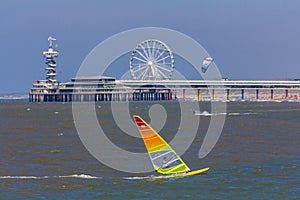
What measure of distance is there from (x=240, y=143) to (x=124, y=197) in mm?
32160

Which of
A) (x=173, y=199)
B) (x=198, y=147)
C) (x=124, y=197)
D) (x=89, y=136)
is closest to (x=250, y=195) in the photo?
(x=173, y=199)

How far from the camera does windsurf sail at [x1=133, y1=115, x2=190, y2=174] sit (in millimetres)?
40812

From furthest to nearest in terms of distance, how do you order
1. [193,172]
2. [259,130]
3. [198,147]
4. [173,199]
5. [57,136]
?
[259,130] → [57,136] → [198,147] → [193,172] → [173,199]

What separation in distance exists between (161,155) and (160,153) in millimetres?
146

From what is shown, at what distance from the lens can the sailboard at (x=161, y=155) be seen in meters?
41.0

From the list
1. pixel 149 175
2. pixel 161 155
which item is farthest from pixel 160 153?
pixel 149 175

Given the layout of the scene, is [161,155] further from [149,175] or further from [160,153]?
[149,175]

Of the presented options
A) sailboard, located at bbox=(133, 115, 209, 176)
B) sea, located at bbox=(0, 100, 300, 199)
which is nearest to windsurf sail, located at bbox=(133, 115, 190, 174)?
sailboard, located at bbox=(133, 115, 209, 176)

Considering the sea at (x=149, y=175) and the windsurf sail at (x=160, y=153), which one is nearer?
the sea at (x=149, y=175)

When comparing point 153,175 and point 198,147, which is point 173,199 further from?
point 198,147

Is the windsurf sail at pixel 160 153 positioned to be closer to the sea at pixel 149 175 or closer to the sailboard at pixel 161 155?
the sailboard at pixel 161 155

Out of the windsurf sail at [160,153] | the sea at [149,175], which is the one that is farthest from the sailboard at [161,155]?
the sea at [149,175]

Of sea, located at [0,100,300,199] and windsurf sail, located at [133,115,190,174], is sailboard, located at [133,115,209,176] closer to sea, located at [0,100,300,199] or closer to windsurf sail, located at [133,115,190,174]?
windsurf sail, located at [133,115,190,174]

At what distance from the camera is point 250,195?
36.3 m
